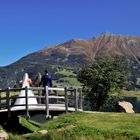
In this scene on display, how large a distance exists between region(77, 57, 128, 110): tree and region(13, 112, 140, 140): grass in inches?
1419

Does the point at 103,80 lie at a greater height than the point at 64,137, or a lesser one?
greater

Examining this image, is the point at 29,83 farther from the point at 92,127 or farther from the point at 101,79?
the point at 101,79

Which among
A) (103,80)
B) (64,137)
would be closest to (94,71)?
(103,80)

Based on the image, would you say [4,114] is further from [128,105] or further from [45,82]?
[128,105]

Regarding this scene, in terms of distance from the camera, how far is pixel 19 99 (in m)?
37.6

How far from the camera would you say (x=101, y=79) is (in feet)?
228

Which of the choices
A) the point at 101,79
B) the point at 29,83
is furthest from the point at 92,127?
the point at 101,79

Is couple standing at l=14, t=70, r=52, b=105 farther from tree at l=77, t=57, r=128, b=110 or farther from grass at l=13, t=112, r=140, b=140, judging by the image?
tree at l=77, t=57, r=128, b=110

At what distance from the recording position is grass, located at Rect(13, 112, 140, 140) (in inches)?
1026

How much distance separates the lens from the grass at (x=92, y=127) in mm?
26062

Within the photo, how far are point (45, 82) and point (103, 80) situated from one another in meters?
31.4

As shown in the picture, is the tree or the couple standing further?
the tree

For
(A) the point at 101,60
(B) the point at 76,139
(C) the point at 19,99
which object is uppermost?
(A) the point at 101,60

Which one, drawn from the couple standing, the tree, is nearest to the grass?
the couple standing
